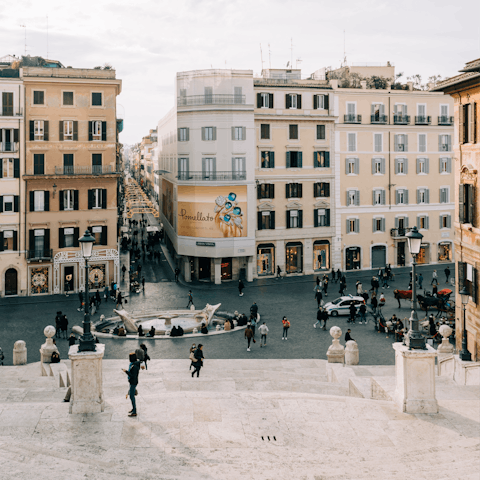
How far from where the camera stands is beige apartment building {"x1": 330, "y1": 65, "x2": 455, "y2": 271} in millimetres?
52594

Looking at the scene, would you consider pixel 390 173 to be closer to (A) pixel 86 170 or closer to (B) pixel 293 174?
(B) pixel 293 174

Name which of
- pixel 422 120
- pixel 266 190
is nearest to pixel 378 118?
pixel 422 120

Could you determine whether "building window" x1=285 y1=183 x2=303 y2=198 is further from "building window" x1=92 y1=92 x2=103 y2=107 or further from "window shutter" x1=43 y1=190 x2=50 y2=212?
"window shutter" x1=43 y1=190 x2=50 y2=212

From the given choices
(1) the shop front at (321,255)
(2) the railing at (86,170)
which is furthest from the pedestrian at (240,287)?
(2) the railing at (86,170)

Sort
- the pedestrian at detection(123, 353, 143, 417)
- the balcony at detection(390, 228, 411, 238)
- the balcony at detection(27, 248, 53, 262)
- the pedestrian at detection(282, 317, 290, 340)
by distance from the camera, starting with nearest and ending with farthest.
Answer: the pedestrian at detection(123, 353, 143, 417), the pedestrian at detection(282, 317, 290, 340), the balcony at detection(27, 248, 53, 262), the balcony at detection(390, 228, 411, 238)

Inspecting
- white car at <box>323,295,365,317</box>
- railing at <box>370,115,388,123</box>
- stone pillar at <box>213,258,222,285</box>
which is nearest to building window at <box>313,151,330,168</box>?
railing at <box>370,115,388,123</box>

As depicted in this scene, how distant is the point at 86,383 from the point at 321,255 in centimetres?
3918

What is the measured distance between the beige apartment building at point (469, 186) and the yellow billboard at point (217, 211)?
2325 centimetres

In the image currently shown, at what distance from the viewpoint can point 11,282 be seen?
143ft

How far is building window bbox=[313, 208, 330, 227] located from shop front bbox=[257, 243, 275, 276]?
447 cm

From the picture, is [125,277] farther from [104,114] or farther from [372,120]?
[372,120]

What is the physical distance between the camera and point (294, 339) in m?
31.2

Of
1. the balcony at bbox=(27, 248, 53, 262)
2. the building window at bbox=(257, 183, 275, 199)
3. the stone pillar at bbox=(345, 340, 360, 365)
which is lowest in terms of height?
the stone pillar at bbox=(345, 340, 360, 365)

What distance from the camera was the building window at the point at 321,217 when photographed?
51.8 metres
